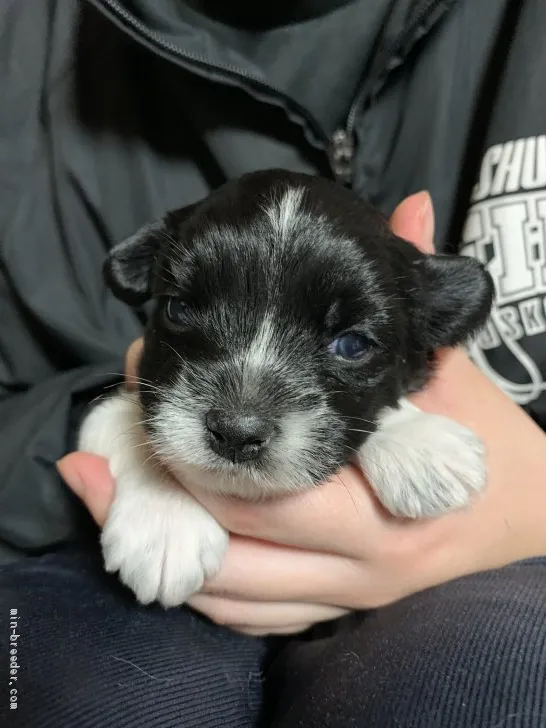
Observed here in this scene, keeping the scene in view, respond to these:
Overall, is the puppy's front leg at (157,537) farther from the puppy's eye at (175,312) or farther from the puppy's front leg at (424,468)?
the puppy's front leg at (424,468)

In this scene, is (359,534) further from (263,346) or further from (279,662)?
(263,346)

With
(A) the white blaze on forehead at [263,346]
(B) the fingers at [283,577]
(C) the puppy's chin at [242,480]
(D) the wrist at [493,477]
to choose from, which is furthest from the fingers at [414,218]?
(B) the fingers at [283,577]

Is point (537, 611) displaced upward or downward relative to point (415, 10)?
downward

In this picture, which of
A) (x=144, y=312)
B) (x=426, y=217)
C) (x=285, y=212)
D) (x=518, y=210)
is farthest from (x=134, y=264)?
(x=518, y=210)

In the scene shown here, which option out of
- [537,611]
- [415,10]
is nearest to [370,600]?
[537,611]

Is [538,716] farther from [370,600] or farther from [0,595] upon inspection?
[0,595]

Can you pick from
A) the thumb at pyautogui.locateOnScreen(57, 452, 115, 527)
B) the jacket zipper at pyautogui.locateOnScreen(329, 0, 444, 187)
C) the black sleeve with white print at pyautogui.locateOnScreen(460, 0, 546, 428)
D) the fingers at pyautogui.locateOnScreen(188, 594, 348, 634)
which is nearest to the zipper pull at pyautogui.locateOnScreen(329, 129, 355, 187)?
the jacket zipper at pyautogui.locateOnScreen(329, 0, 444, 187)
